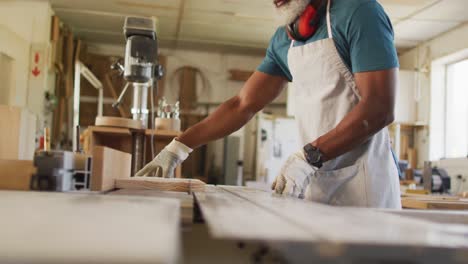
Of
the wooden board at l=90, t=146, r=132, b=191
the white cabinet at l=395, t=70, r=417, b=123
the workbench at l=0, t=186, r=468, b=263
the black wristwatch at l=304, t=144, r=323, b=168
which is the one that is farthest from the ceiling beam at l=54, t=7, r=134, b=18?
the workbench at l=0, t=186, r=468, b=263

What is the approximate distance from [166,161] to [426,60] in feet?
17.5

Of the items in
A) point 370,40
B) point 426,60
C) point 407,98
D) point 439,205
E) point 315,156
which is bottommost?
point 439,205

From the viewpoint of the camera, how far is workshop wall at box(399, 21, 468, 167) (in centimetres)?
593

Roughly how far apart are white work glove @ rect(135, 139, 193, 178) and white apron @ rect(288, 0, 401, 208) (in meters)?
0.56

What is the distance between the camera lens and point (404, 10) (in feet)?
17.8

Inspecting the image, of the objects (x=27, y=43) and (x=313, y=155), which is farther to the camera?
(x=27, y=43)

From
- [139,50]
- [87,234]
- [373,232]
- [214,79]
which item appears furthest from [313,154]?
[214,79]

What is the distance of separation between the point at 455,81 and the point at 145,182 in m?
5.61

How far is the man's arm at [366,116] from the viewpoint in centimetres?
153

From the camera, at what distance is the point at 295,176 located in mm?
1606

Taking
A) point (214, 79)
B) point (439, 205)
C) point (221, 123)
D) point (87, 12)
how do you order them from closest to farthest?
point (221, 123), point (439, 205), point (87, 12), point (214, 79)

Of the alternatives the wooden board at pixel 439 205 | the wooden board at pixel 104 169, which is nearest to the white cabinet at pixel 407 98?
the wooden board at pixel 439 205

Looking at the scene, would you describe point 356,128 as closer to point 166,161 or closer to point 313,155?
point 313,155

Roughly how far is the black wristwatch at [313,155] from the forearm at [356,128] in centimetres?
2
